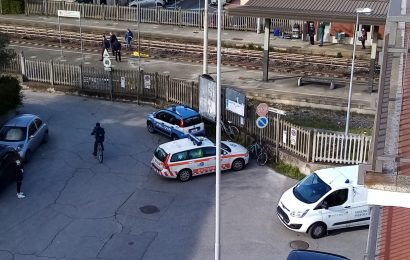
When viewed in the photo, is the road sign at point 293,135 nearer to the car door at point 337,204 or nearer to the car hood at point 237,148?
the car hood at point 237,148

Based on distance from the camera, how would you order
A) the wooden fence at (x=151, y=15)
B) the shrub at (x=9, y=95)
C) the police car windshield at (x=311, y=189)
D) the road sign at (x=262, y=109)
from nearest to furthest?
the police car windshield at (x=311, y=189)
the road sign at (x=262, y=109)
the shrub at (x=9, y=95)
the wooden fence at (x=151, y=15)

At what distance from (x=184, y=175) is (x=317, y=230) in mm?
5080

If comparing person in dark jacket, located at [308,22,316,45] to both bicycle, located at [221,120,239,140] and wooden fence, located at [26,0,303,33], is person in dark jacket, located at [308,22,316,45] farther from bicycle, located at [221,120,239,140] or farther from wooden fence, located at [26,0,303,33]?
bicycle, located at [221,120,239,140]

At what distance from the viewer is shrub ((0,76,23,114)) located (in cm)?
2528

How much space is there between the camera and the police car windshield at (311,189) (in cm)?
1722

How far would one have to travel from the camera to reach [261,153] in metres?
21.7

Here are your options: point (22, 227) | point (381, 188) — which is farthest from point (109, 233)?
point (381, 188)

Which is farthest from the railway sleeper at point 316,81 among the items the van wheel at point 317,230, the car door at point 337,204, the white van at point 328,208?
the van wheel at point 317,230

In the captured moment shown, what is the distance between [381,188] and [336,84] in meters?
22.7

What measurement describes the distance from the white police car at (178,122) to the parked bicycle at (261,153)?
100 inches

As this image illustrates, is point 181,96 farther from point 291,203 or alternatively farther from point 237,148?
point 291,203

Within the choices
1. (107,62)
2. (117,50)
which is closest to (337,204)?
(107,62)

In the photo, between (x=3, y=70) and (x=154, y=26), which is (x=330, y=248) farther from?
(x=154, y=26)

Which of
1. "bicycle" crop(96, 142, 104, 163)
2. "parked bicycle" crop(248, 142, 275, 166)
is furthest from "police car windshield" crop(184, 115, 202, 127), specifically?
"bicycle" crop(96, 142, 104, 163)
